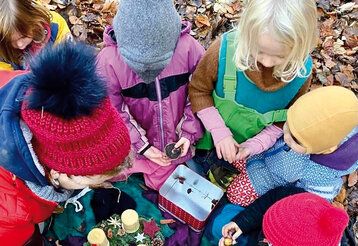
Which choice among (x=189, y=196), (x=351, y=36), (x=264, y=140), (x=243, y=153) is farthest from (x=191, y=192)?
(x=351, y=36)

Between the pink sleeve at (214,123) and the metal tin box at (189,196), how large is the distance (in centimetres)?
28

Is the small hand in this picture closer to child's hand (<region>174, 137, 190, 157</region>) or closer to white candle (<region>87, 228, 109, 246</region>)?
white candle (<region>87, 228, 109, 246</region>)

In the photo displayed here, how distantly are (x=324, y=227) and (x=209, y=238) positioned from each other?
2.68ft

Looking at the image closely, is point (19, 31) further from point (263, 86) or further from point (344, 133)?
point (344, 133)

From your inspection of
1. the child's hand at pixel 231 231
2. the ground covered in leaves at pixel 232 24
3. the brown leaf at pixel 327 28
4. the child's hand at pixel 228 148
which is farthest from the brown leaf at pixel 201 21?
the child's hand at pixel 231 231

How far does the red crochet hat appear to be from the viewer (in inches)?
57.8

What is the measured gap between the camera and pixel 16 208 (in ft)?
6.40

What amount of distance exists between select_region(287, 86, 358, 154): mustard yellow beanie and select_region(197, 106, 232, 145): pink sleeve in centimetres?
43

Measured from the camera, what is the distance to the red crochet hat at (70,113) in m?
1.47

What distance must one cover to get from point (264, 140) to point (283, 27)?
0.69m

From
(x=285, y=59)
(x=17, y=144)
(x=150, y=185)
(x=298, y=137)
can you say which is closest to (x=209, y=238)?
(x=150, y=185)

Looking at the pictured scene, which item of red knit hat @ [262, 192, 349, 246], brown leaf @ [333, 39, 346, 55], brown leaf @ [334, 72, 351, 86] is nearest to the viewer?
red knit hat @ [262, 192, 349, 246]

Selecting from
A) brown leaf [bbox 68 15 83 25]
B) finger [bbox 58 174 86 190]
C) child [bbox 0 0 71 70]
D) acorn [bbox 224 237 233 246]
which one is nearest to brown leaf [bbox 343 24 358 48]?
acorn [bbox 224 237 233 246]

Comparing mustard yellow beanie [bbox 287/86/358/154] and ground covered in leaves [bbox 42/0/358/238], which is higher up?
mustard yellow beanie [bbox 287/86/358/154]
